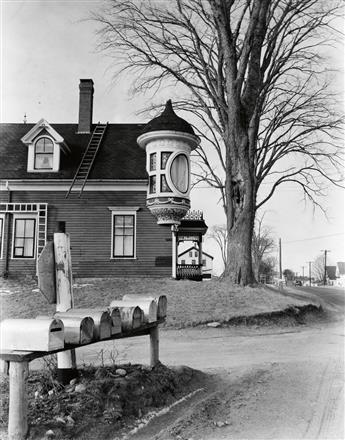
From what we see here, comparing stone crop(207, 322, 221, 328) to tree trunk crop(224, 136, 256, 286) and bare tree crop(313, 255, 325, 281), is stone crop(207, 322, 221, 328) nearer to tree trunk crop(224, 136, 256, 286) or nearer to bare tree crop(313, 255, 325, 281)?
tree trunk crop(224, 136, 256, 286)

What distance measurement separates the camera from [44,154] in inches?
878

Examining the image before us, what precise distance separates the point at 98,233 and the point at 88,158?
354 cm

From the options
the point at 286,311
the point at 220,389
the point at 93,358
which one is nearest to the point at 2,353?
the point at 220,389

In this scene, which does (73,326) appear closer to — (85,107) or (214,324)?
(214,324)

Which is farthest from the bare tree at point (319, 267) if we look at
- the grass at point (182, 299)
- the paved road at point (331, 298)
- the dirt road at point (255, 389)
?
the dirt road at point (255, 389)

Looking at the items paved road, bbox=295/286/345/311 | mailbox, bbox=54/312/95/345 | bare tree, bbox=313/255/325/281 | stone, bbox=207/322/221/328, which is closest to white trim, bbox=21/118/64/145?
stone, bbox=207/322/221/328

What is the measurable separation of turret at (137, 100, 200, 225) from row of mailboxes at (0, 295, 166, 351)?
1.37 meters

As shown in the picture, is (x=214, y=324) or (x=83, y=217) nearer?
(x=214, y=324)

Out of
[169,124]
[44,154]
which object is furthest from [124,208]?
[169,124]

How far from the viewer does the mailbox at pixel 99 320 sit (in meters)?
4.89

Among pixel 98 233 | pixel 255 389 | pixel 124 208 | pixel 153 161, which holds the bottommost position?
pixel 255 389

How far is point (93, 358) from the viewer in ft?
27.5

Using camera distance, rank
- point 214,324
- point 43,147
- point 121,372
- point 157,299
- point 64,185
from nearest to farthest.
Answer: point 121,372
point 157,299
point 214,324
point 64,185
point 43,147

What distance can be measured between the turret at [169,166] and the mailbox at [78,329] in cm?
247
